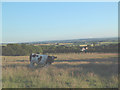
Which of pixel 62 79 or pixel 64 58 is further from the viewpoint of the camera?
pixel 64 58

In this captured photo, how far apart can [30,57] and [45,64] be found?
103cm

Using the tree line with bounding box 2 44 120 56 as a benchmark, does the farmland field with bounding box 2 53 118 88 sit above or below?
below

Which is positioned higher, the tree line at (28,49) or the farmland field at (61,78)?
the tree line at (28,49)

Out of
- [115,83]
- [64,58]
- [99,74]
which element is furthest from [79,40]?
[115,83]

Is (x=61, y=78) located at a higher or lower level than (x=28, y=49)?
lower

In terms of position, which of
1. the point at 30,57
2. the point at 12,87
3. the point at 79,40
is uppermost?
the point at 79,40

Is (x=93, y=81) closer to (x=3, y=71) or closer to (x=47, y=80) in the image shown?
(x=47, y=80)

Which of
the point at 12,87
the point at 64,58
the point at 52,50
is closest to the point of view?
the point at 12,87

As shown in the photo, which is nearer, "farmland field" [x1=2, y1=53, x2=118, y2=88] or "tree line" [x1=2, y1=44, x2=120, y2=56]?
"farmland field" [x1=2, y1=53, x2=118, y2=88]

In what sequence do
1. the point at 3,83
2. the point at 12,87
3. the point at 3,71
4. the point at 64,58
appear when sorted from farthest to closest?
the point at 64,58 → the point at 3,71 → the point at 3,83 → the point at 12,87

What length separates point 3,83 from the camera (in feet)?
14.5

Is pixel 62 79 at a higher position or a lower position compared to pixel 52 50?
lower

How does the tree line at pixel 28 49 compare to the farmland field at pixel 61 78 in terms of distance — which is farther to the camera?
the tree line at pixel 28 49

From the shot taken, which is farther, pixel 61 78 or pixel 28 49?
pixel 28 49
